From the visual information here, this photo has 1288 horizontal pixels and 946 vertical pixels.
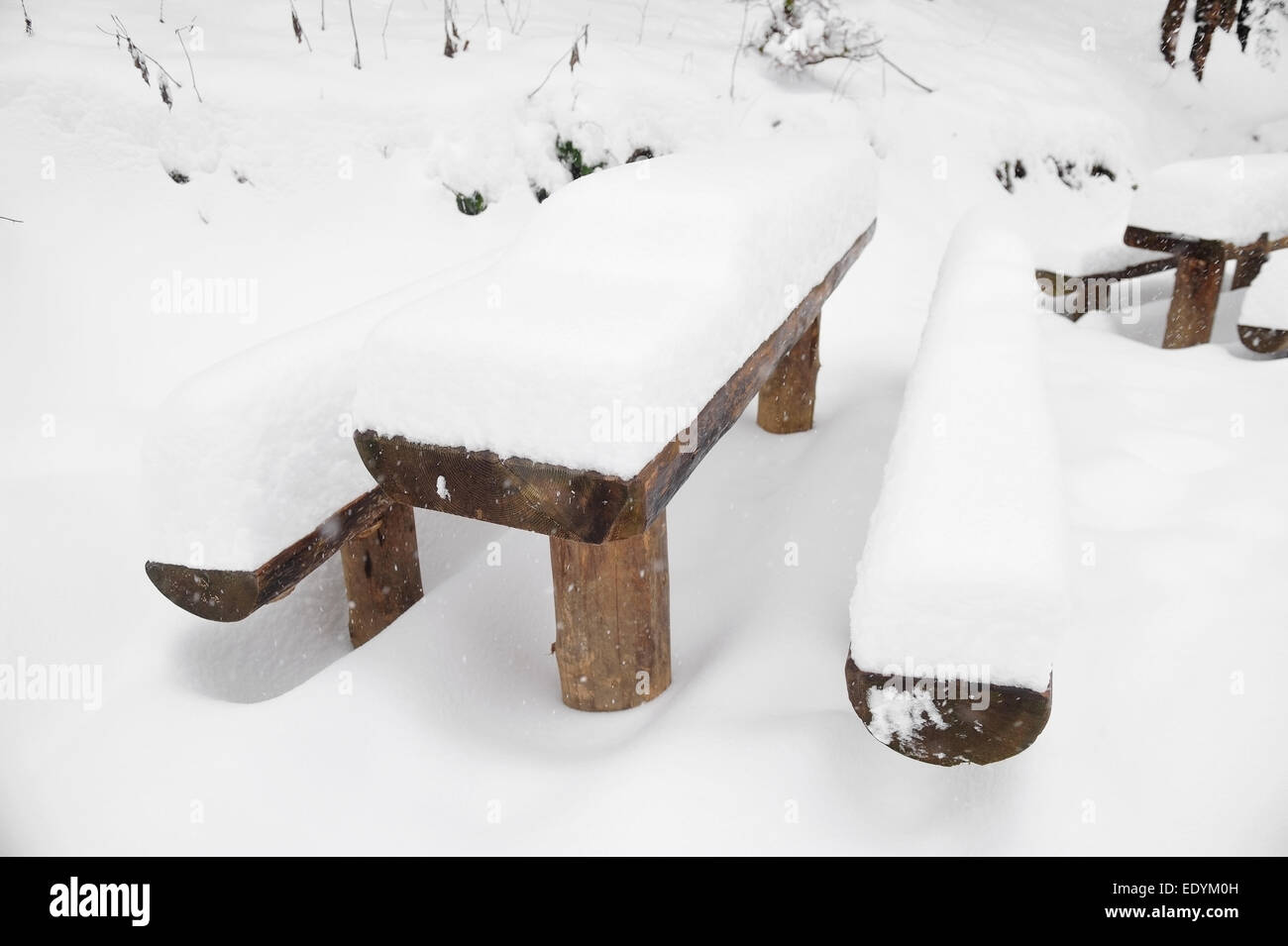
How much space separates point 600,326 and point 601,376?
160 mm

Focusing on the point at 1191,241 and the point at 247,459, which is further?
the point at 1191,241

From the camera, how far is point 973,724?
130 centimetres

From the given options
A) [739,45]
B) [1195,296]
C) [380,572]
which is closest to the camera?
[380,572]

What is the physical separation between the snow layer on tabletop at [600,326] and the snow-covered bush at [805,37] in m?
4.12

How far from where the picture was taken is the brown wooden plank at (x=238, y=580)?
5.77ft

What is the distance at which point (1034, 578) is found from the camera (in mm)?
1245

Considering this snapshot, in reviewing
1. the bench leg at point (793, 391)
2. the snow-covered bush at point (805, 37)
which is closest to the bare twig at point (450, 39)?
the snow-covered bush at point (805, 37)

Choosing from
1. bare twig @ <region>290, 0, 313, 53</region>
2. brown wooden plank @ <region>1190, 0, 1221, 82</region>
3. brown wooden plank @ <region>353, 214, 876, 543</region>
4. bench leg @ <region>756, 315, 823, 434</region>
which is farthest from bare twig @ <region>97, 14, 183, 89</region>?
brown wooden plank @ <region>1190, 0, 1221, 82</region>

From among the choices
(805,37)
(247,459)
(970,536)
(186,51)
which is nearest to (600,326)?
(970,536)

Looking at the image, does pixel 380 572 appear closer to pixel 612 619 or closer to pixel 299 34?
pixel 612 619

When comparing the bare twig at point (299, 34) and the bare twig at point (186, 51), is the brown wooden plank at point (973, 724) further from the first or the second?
the bare twig at point (299, 34)

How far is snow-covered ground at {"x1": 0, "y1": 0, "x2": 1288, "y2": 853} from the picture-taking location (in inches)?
63.5

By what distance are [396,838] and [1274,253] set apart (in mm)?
4594

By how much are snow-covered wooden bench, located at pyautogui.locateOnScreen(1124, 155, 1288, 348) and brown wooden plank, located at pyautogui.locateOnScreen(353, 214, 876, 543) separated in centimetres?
393
